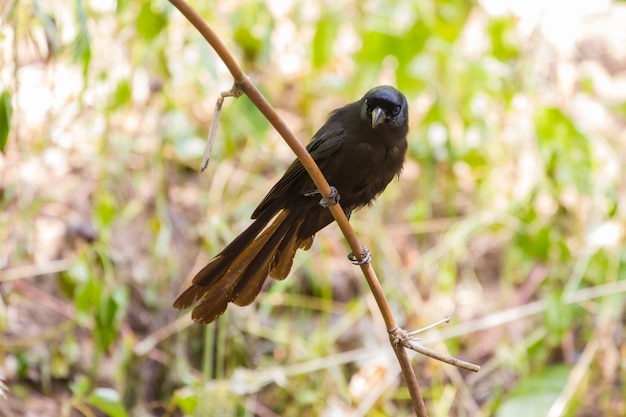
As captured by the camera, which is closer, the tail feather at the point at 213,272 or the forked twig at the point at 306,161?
the forked twig at the point at 306,161

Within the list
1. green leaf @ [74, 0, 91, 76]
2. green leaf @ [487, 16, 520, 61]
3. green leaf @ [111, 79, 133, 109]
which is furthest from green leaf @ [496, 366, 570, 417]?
green leaf @ [74, 0, 91, 76]

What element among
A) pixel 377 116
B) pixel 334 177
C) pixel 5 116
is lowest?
pixel 5 116

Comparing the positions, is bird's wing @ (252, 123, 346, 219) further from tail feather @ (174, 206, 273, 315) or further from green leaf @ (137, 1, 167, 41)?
green leaf @ (137, 1, 167, 41)

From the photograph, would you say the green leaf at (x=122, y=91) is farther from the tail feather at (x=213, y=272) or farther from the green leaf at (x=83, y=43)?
the tail feather at (x=213, y=272)

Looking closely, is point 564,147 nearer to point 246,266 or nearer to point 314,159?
point 314,159

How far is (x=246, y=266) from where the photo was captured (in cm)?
232

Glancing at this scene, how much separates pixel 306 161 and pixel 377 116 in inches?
28.3

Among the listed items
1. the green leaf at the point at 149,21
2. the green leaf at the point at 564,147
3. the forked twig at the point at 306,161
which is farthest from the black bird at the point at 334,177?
the green leaf at the point at 564,147

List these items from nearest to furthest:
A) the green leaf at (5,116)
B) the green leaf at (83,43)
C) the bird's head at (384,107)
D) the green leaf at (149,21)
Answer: the green leaf at (5,116), the green leaf at (83,43), the bird's head at (384,107), the green leaf at (149,21)

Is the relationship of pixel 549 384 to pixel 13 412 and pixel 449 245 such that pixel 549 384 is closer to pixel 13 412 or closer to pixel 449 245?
pixel 449 245

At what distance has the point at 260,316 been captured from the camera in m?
4.11

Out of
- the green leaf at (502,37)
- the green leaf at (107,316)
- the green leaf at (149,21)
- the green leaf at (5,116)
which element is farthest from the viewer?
the green leaf at (502,37)

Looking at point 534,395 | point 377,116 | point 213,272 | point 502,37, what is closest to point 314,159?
point 377,116

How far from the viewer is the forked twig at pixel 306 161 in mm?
1642
